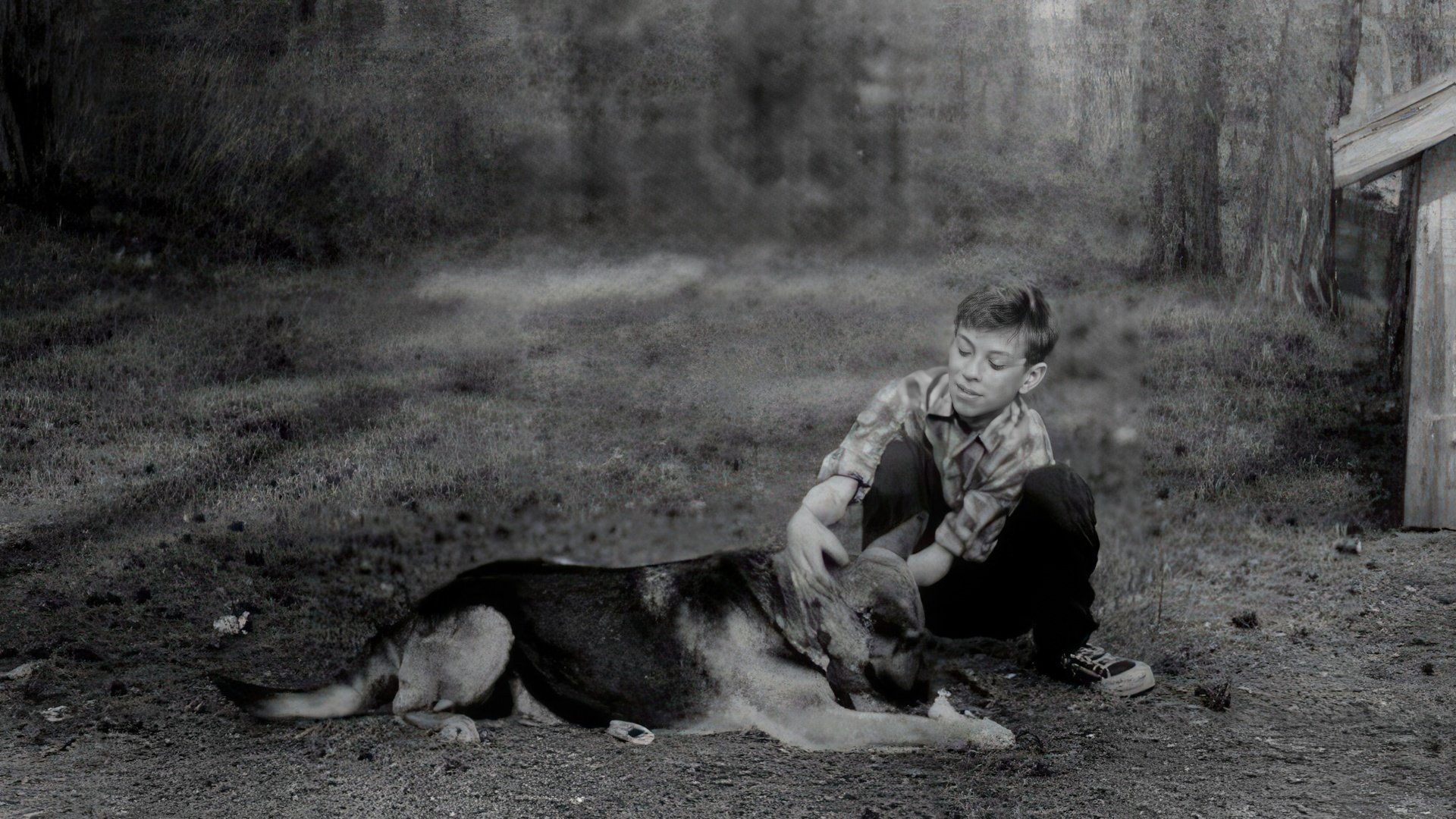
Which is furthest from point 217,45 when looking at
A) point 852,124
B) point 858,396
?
point 858,396

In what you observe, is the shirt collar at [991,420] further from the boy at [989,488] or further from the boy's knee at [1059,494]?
the boy's knee at [1059,494]

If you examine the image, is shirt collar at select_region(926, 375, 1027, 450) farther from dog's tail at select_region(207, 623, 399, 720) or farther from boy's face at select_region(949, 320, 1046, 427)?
dog's tail at select_region(207, 623, 399, 720)

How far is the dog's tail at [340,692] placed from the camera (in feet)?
14.6

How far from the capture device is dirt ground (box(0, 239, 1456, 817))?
4.17m

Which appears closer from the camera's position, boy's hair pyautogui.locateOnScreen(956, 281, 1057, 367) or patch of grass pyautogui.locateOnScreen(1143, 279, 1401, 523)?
boy's hair pyautogui.locateOnScreen(956, 281, 1057, 367)

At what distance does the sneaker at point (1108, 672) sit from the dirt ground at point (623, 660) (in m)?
0.07

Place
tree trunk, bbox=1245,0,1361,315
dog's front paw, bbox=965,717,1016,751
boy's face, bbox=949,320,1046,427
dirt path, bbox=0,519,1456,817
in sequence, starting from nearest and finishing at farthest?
→ 1. dirt path, bbox=0,519,1456,817
2. dog's front paw, bbox=965,717,1016,751
3. boy's face, bbox=949,320,1046,427
4. tree trunk, bbox=1245,0,1361,315

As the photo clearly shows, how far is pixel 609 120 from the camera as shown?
19.7ft

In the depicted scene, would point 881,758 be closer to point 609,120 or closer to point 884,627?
point 884,627

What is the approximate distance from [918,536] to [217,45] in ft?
13.3

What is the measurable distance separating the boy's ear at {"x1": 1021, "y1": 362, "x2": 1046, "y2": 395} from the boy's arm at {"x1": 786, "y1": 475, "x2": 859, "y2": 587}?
0.71 meters

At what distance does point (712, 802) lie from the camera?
4078 millimetres

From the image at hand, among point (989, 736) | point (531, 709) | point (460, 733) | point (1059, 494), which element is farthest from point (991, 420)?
point (460, 733)

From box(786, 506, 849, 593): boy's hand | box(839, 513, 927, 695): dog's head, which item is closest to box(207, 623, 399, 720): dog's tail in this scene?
box(786, 506, 849, 593): boy's hand
